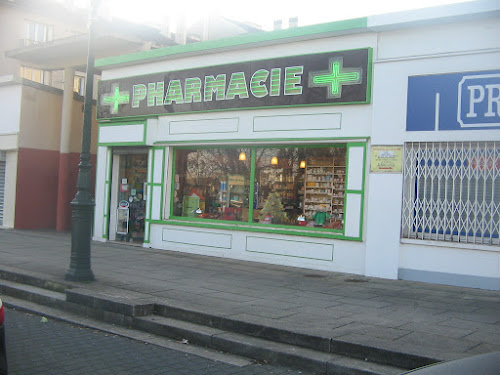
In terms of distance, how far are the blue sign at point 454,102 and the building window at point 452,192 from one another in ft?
1.22

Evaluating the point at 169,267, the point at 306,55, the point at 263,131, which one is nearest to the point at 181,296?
the point at 169,267

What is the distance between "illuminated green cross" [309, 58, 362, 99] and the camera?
35.6ft

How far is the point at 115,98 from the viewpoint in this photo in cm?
1511

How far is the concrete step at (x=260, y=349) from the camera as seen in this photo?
18.4 ft

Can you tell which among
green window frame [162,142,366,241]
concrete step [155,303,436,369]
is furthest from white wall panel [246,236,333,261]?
concrete step [155,303,436,369]

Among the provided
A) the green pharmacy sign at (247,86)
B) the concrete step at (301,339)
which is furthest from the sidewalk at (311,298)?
the green pharmacy sign at (247,86)

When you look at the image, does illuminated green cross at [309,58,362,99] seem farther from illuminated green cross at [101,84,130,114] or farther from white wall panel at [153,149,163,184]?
illuminated green cross at [101,84,130,114]

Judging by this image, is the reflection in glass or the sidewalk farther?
the reflection in glass

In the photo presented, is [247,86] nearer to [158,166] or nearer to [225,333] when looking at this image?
[158,166]

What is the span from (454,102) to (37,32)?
29.0 m

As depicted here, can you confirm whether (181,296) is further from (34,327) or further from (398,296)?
(398,296)

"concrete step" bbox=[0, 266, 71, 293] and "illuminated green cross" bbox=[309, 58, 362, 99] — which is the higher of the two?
"illuminated green cross" bbox=[309, 58, 362, 99]

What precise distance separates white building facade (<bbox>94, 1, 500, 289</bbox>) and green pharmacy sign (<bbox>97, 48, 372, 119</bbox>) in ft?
0.10

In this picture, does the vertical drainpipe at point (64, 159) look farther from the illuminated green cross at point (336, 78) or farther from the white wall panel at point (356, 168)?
the white wall panel at point (356, 168)
